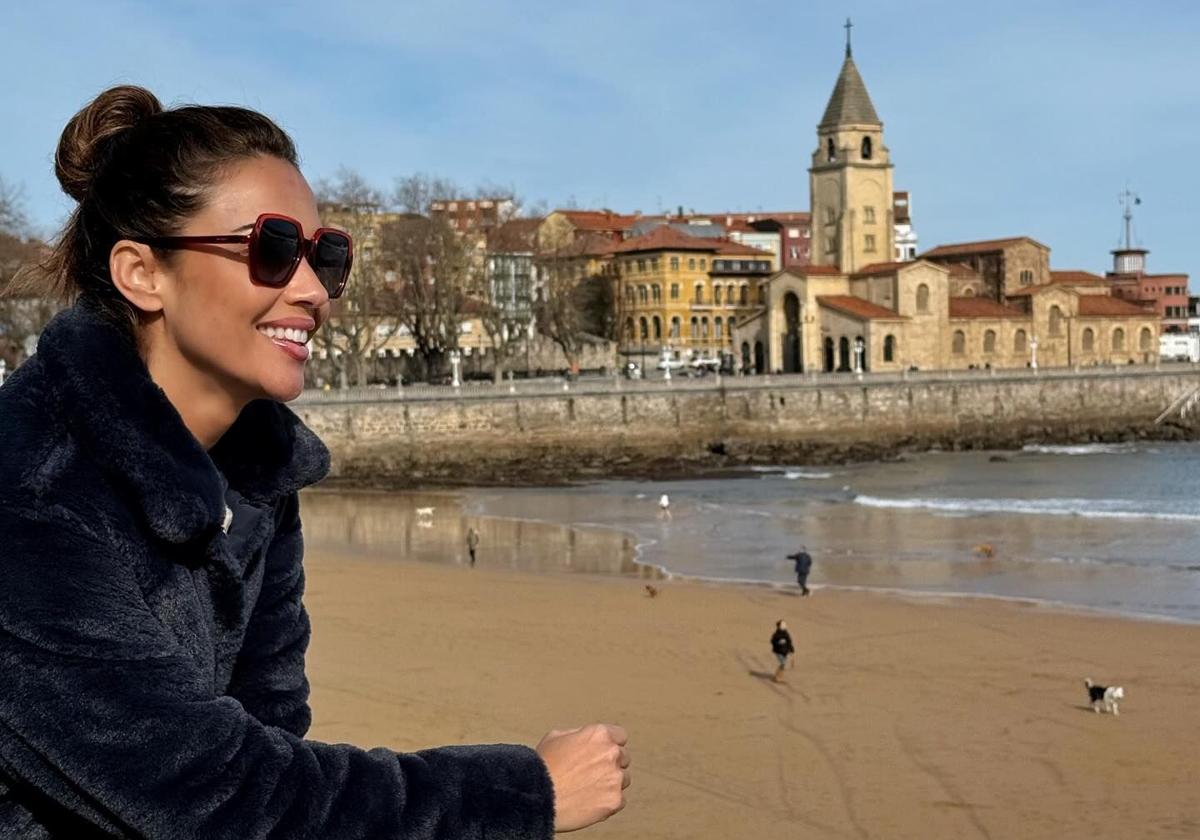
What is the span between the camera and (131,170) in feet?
5.86

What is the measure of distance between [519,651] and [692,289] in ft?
223

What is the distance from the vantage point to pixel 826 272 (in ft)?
231

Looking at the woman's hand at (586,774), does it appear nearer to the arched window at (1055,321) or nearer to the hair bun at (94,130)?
the hair bun at (94,130)

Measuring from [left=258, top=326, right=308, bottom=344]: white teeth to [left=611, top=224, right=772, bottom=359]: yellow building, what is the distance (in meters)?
79.8

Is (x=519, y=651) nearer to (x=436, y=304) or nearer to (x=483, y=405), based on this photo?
(x=483, y=405)

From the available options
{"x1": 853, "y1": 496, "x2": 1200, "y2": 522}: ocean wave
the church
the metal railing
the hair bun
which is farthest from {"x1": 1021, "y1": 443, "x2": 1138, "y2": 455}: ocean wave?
the hair bun

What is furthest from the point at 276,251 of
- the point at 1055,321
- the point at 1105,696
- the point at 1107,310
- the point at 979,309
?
the point at 1107,310

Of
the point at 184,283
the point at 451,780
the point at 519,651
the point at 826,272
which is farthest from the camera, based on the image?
the point at 826,272

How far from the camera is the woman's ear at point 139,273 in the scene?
5.64 feet

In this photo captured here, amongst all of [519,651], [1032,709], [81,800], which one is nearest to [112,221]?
[81,800]

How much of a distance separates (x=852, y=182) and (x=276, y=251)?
2947 inches

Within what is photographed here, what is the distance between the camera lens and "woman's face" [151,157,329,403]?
1737mm

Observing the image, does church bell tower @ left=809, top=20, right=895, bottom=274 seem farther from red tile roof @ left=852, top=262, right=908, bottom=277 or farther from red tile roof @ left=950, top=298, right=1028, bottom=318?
red tile roof @ left=950, top=298, right=1028, bottom=318

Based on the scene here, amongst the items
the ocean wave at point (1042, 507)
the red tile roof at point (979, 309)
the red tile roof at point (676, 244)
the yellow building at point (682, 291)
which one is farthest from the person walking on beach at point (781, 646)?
the red tile roof at point (676, 244)
